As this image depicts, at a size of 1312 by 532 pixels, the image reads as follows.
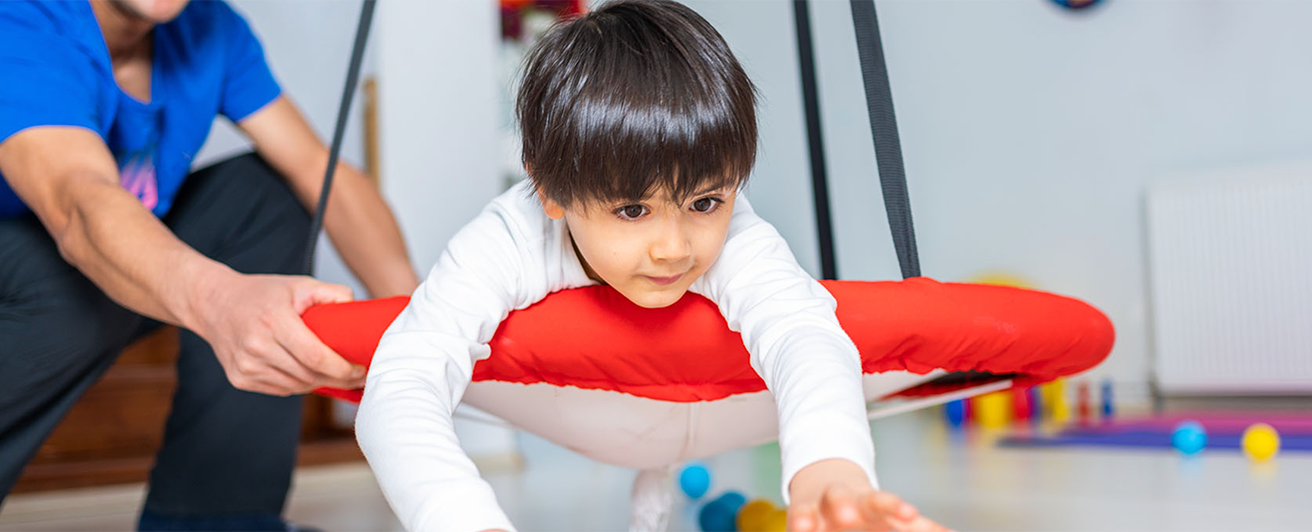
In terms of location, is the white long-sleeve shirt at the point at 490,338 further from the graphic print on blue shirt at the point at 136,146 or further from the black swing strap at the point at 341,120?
the graphic print on blue shirt at the point at 136,146

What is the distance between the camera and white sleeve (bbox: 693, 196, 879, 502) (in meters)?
0.50

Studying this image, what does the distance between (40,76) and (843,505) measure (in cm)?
75

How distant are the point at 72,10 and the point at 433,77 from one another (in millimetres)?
1038

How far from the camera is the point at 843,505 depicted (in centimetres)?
43

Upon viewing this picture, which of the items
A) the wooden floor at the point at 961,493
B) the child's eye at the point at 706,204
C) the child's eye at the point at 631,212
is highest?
the child's eye at the point at 631,212

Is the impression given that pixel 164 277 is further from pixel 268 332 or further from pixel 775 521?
pixel 775 521

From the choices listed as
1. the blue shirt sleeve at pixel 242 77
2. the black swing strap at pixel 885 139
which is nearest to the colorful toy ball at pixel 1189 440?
the black swing strap at pixel 885 139

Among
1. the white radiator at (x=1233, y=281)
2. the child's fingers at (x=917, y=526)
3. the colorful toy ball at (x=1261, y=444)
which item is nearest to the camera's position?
the child's fingers at (x=917, y=526)

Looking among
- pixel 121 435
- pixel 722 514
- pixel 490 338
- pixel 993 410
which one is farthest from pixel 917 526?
pixel 993 410

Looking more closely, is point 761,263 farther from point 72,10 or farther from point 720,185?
point 72,10

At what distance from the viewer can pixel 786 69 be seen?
2562 mm

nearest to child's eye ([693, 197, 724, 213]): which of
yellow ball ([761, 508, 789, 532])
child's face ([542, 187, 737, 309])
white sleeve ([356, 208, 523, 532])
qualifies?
child's face ([542, 187, 737, 309])

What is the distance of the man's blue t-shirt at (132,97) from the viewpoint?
31.8 inches

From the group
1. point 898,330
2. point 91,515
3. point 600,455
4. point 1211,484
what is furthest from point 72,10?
point 1211,484
